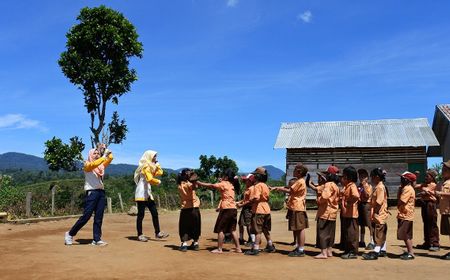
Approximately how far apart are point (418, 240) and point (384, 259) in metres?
3.29

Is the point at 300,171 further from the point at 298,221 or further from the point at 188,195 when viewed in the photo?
the point at 188,195

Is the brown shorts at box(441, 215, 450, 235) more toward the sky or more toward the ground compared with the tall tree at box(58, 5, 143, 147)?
more toward the ground

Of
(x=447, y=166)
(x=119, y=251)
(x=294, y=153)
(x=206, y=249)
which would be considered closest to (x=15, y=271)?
(x=119, y=251)

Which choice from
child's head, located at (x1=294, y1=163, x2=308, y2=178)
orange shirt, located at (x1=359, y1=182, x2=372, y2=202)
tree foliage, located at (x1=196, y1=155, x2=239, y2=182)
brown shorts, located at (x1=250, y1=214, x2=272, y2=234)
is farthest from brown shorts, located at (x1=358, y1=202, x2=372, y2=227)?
tree foliage, located at (x1=196, y1=155, x2=239, y2=182)

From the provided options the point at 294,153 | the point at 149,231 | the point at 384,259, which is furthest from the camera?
the point at 294,153

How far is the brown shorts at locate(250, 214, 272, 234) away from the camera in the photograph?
7.68m

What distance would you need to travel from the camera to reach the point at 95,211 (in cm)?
811

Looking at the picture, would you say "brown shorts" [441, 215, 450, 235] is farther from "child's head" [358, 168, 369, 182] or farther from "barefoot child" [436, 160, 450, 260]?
"child's head" [358, 168, 369, 182]

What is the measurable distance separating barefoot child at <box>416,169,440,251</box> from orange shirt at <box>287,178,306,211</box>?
103 inches

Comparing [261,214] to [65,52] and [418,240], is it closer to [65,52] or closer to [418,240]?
[418,240]

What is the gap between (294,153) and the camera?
24078 mm

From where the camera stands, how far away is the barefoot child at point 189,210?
26.0ft

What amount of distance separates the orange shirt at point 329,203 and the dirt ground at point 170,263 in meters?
0.72

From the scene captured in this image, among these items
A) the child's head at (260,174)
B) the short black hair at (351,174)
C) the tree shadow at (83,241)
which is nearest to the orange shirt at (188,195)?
the child's head at (260,174)
